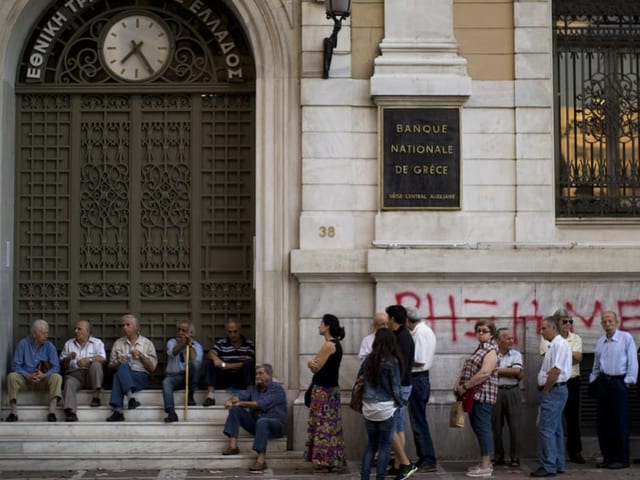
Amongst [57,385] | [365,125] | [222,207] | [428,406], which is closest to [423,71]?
[365,125]

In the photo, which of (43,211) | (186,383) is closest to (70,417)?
(186,383)

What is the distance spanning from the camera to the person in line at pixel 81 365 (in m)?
14.6

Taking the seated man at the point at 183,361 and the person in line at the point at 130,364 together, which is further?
the seated man at the point at 183,361

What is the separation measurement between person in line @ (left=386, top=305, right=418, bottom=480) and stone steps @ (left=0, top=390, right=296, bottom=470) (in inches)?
58.8

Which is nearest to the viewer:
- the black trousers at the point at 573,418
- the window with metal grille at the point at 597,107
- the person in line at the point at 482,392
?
the person in line at the point at 482,392

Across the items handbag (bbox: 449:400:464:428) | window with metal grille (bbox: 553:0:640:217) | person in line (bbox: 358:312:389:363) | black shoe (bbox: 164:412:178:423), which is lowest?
black shoe (bbox: 164:412:178:423)

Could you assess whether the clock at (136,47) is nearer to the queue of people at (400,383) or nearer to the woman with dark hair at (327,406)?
the queue of people at (400,383)

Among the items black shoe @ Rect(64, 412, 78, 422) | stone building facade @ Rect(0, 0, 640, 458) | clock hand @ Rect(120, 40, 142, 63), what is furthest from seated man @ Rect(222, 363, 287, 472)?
clock hand @ Rect(120, 40, 142, 63)

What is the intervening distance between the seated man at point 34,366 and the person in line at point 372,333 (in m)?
3.67

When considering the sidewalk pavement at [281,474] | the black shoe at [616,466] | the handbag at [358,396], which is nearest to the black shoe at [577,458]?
the sidewalk pavement at [281,474]

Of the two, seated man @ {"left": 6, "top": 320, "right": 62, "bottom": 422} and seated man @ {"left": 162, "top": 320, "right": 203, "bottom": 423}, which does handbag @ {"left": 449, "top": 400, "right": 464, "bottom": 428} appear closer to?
seated man @ {"left": 162, "top": 320, "right": 203, "bottom": 423}

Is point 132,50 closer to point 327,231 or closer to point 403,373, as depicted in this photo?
point 327,231

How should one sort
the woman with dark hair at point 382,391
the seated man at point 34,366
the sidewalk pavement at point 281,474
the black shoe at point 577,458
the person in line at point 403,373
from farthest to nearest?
1. the seated man at point 34,366
2. the black shoe at point 577,458
3. the sidewalk pavement at point 281,474
4. the person in line at point 403,373
5. the woman with dark hair at point 382,391

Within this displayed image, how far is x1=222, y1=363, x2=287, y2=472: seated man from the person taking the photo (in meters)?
14.1
